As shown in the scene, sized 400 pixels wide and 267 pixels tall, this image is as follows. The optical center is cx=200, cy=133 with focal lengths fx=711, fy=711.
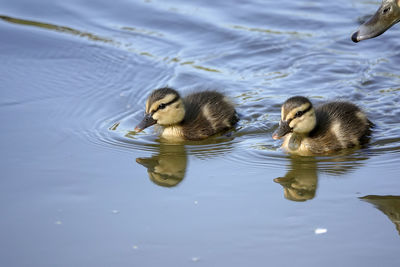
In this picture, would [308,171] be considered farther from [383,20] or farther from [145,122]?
[383,20]

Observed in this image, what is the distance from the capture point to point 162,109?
16.4 ft

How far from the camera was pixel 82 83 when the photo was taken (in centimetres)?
595

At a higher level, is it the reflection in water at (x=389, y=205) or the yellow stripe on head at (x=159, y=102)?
the yellow stripe on head at (x=159, y=102)

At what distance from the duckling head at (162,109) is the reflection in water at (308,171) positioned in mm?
921

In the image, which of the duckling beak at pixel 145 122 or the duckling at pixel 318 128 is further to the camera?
the duckling beak at pixel 145 122

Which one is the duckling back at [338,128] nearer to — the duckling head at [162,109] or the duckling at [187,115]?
the duckling at [187,115]

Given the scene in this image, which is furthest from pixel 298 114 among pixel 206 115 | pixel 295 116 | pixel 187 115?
pixel 187 115

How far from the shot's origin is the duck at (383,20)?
5242 mm

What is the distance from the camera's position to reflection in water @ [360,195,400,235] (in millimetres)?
3629

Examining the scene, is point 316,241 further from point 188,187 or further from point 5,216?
point 5,216

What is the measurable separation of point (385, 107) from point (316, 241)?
254 cm

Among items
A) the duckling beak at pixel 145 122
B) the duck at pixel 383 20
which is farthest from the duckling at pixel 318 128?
the duckling beak at pixel 145 122

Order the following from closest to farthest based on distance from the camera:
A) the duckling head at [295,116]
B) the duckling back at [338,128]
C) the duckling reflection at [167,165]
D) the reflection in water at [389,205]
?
the reflection in water at [389,205] < the duckling reflection at [167,165] < the duckling head at [295,116] < the duckling back at [338,128]

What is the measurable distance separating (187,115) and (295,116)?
0.89m
